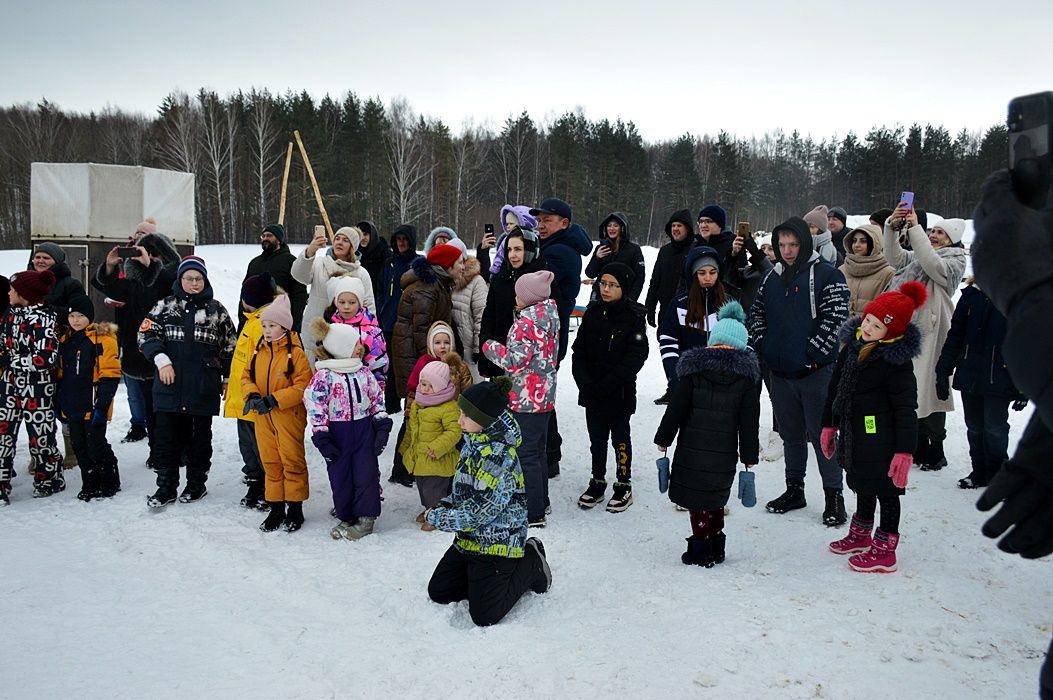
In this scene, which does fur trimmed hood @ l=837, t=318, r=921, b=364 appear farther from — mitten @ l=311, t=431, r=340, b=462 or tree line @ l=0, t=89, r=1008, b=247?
tree line @ l=0, t=89, r=1008, b=247

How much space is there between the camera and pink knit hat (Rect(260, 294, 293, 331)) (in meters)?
4.79

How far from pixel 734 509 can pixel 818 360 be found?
4.37 ft

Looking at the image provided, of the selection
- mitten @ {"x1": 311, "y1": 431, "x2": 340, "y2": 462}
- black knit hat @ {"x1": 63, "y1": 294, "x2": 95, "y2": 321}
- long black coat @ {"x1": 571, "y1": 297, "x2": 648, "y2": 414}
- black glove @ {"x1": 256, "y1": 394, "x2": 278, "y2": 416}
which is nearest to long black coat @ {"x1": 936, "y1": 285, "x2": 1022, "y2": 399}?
long black coat @ {"x1": 571, "y1": 297, "x2": 648, "y2": 414}

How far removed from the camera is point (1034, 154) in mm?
1554

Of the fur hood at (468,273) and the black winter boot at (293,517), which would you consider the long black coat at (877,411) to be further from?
the black winter boot at (293,517)

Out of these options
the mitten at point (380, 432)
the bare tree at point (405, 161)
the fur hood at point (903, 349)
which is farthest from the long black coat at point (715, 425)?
the bare tree at point (405, 161)

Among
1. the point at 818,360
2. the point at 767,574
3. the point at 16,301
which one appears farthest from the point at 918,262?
the point at 16,301

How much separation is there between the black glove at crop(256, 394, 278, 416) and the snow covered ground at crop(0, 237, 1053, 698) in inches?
35.1

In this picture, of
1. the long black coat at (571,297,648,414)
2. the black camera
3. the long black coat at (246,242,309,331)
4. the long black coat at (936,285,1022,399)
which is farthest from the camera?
the long black coat at (246,242,309,331)

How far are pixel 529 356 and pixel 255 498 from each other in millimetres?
2500

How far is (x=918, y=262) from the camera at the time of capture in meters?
5.75

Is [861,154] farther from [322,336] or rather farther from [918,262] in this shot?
[322,336]

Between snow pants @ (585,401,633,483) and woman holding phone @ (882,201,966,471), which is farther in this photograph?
woman holding phone @ (882,201,966,471)

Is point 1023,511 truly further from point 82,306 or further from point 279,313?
point 82,306
